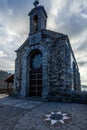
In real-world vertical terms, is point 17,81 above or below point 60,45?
below

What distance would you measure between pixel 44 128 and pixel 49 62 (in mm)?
6894

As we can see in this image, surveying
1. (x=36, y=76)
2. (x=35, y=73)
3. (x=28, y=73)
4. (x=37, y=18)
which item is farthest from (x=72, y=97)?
(x=37, y=18)

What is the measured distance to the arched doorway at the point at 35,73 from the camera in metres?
11.1

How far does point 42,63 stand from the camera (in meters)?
11.0

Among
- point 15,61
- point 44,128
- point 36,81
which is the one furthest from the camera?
point 15,61

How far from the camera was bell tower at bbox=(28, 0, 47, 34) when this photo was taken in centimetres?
1194

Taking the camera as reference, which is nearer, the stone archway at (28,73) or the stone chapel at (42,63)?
the stone chapel at (42,63)

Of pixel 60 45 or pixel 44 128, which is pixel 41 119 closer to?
pixel 44 128

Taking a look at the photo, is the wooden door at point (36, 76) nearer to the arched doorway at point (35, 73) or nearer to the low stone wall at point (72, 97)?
the arched doorway at point (35, 73)

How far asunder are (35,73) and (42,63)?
1.27m

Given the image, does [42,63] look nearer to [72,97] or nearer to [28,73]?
[28,73]

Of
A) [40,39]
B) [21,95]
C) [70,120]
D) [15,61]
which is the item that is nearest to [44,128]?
[70,120]

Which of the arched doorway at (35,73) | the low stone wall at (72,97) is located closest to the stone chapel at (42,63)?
the arched doorway at (35,73)

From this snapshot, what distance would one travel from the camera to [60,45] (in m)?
10.1
